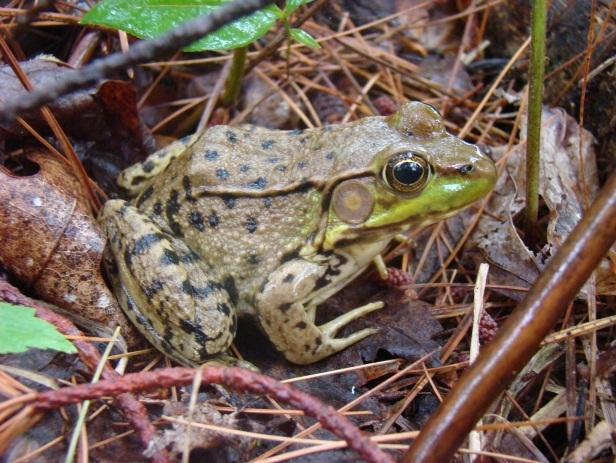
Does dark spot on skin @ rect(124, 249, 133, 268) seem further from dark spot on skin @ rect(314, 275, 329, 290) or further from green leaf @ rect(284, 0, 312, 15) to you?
green leaf @ rect(284, 0, 312, 15)

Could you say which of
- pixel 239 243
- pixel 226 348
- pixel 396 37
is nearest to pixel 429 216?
pixel 239 243

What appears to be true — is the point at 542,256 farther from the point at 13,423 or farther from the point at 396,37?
the point at 13,423

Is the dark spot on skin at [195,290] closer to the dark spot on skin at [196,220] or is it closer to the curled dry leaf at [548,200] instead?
the dark spot on skin at [196,220]

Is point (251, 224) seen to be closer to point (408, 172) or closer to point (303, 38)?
point (408, 172)

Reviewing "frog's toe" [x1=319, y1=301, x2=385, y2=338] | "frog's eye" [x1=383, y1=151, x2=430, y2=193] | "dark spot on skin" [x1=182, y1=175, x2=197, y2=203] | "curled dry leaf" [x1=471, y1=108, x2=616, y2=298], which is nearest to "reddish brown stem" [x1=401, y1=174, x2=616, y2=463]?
"frog's eye" [x1=383, y1=151, x2=430, y2=193]

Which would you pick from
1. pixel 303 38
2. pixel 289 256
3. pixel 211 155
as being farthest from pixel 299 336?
pixel 303 38

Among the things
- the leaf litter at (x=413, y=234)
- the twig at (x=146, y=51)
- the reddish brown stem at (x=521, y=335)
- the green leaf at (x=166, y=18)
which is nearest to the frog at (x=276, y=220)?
the leaf litter at (x=413, y=234)
